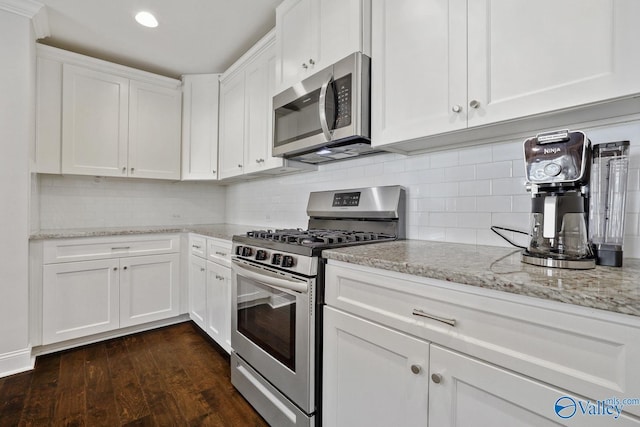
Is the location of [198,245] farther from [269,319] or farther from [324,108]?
[324,108]

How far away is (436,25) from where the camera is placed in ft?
4.05

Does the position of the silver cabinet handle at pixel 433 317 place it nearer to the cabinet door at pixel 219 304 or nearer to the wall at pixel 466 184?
the wall at pixel 466 184

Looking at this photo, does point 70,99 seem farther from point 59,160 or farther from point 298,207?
point 298,207

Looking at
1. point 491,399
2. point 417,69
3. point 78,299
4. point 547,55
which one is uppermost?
point 417,69

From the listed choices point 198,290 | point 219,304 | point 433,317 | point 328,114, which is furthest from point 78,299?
point 433,317

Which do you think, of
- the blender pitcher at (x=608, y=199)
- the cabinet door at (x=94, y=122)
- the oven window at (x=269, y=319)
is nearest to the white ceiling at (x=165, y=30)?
the cabinet door at (x=94, y=122)

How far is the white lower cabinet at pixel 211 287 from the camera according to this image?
215 cm

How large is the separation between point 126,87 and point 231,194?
4.74ft

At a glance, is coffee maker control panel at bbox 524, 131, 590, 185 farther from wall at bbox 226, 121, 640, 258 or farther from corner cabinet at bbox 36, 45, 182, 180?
corner cabinet at bbox 36, 45, 182, 180

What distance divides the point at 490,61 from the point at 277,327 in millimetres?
1464

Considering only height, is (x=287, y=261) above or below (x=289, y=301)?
above

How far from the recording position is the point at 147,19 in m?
2.17

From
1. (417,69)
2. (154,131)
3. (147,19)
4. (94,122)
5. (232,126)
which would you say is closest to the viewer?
(417,69)

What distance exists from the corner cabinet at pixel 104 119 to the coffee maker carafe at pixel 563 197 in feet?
10.0
